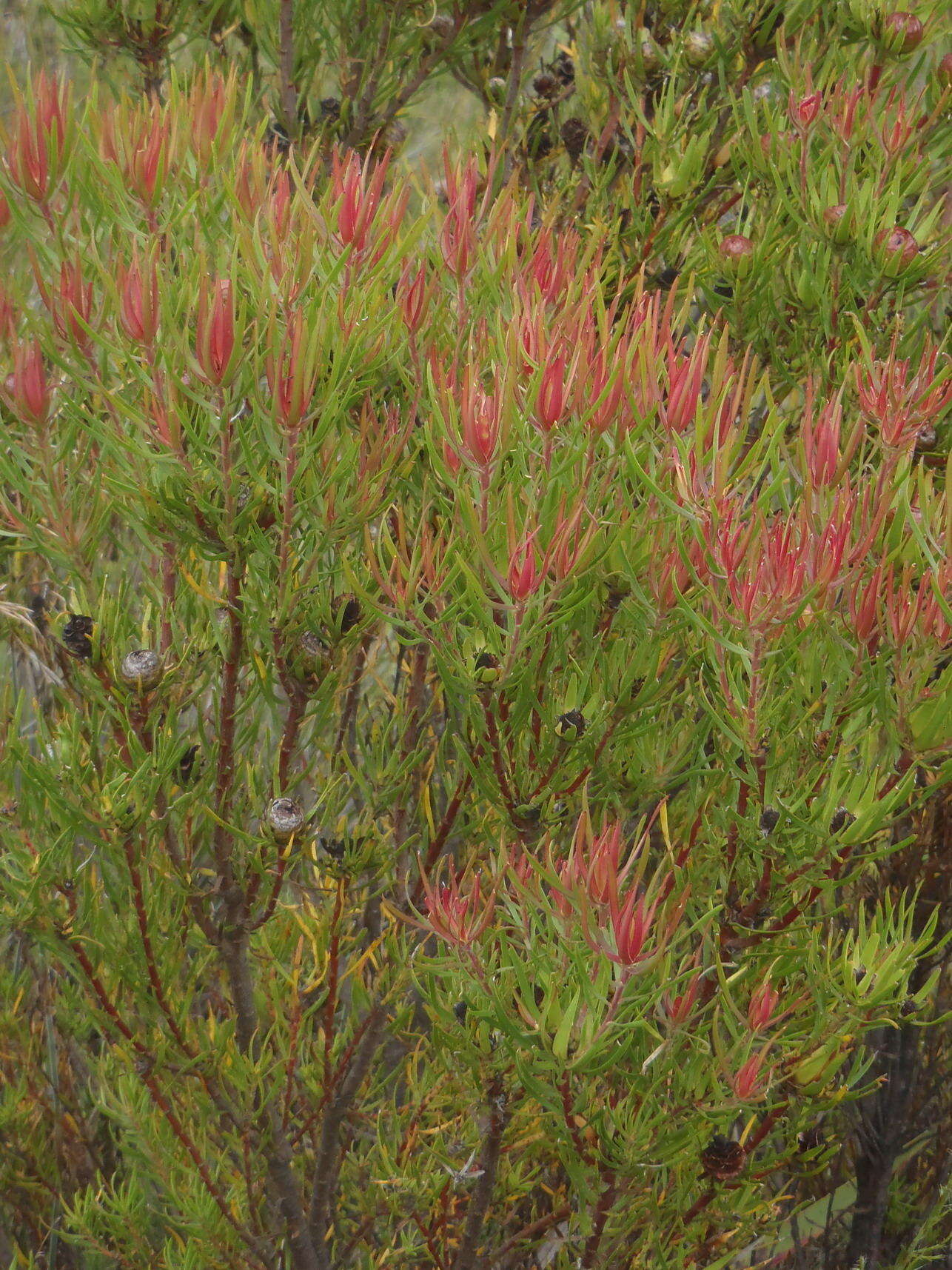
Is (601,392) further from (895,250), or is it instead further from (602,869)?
(895,250)

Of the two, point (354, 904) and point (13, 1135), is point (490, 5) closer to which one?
point (354, 904)

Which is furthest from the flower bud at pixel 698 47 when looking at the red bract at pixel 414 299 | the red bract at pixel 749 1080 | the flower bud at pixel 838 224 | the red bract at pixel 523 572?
the red bract at pixel 749 1080

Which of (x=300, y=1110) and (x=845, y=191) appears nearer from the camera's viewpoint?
(x=845, y=191)

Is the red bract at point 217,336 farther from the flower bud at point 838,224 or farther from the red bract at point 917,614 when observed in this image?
the flower bud at point 838,224

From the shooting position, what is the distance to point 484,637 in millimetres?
890

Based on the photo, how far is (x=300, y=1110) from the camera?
153 cm

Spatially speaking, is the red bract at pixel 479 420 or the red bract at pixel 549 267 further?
the red bract at pixel 549 267

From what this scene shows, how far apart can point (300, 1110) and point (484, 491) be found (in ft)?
3.44

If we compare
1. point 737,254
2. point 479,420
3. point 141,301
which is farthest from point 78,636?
point 737,254

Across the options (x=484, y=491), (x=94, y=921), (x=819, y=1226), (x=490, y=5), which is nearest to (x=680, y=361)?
(x=484, y=491)

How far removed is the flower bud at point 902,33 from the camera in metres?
1.26

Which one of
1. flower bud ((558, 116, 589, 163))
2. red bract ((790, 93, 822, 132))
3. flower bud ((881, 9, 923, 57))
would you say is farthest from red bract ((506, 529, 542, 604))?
flower bud ((558, 116, 589, 163))

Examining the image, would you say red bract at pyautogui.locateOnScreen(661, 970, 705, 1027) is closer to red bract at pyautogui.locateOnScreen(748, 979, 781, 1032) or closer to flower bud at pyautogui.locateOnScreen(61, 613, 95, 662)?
red bract at pyautogui.locateOnScreen(748, 979, 781, 1032)

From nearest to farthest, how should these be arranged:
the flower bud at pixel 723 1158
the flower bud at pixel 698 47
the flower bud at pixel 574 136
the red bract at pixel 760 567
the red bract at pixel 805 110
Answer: the red bract at pixel 760 567 < the flower bud at pixel 723 1158 < the red bract at pixel 805 110 < the flower bud at pixel 698 47 < the flower bud at pixel 574 136
